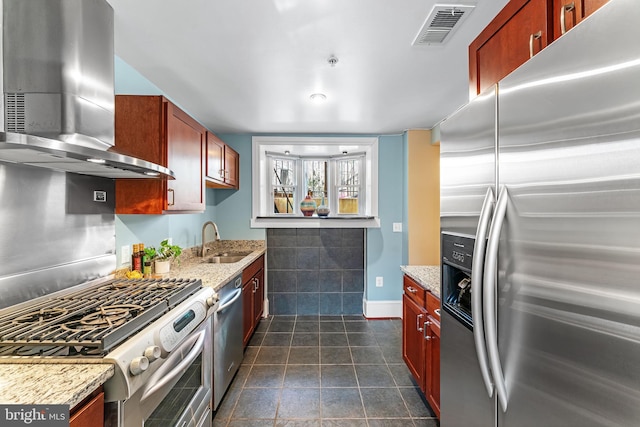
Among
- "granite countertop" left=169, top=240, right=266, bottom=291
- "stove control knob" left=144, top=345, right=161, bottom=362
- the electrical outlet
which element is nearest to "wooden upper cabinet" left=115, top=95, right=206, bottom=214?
the electrical outlet

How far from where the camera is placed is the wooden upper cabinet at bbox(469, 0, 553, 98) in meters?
→ 0.97

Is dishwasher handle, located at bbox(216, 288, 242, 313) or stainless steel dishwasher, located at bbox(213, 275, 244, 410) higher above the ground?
dishwasher handle, located at bbox(216, 288, 242, 313)

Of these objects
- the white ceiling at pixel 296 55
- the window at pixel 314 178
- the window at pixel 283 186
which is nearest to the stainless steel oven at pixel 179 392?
the white ceiling at pixel 296 55

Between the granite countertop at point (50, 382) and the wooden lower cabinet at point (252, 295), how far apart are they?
1.75 m

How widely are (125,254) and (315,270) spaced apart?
2.38 meters

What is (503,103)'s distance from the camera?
3.08 ft

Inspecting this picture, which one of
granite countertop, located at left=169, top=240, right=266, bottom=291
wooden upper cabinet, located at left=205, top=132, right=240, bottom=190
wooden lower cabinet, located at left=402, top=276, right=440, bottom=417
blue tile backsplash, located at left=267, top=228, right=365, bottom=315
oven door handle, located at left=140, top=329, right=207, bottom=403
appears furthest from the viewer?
blue tile backsplash, located at left=267, top=228, right=365, bottom=315

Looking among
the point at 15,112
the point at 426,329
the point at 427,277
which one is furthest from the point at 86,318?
the point at 427,277

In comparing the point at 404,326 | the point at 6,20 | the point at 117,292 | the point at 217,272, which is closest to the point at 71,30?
the point at 6,20

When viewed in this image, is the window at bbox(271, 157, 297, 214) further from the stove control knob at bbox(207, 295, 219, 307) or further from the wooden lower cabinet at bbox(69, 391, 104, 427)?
the wooden lower cabinet at bbox(69, 391, 104, 427)

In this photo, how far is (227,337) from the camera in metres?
2.11

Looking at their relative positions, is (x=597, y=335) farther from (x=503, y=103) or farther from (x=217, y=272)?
(x=217, y=272)

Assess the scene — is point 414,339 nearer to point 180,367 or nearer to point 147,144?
point 180,367

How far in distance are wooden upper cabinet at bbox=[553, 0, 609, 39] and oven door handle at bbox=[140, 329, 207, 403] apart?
6.09 ft
